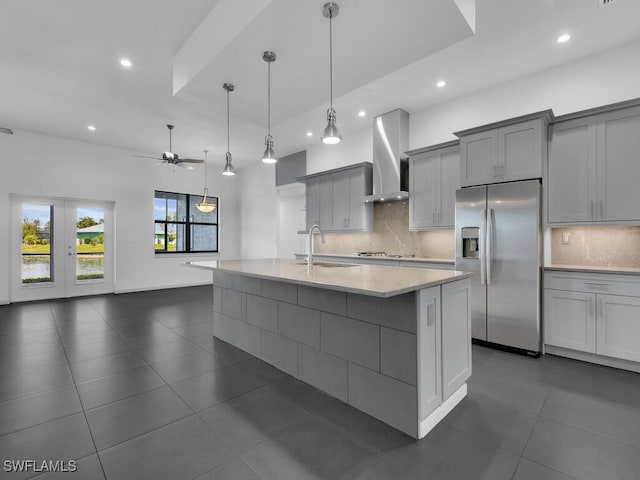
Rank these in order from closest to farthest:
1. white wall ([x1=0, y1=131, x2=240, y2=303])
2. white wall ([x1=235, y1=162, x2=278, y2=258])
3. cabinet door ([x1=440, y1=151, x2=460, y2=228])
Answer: cabinet door ([x1=440, y1=151, x2=460, y2=228]), white wall ([x1=0, y1=131, x2=240, y2=303]), white wall ([x1=235, y1=162, x2=278, y2=258])

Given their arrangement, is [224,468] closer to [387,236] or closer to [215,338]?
[215,338]

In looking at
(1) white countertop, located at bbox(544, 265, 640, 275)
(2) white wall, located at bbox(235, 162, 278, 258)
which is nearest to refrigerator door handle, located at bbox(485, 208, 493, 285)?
(1) white countertop, located at bbox(544, 265, 640, 275)

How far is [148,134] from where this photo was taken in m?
5.78

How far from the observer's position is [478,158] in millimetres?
3486

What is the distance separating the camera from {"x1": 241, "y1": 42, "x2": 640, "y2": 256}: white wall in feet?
10.1

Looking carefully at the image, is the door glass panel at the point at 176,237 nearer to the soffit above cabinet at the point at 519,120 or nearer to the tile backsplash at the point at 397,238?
the tile backsplash at the point at 397,238

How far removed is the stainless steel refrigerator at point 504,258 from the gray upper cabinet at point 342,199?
6.01 feet

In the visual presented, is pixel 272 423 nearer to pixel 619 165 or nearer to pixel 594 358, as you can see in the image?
pixel 594 358

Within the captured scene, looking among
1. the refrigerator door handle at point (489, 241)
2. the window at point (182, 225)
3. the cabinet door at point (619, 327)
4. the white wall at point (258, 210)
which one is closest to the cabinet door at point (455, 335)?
the refrigerator door handle at point (489, 241)

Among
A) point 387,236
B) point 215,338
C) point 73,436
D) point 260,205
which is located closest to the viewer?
point 73,436

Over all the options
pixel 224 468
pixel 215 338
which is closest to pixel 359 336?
→ pixel 224 468

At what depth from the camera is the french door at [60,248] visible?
5.70 metres

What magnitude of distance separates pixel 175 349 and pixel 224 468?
2005 mm

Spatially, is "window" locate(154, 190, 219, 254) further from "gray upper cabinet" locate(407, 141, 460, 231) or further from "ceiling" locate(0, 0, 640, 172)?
"gray upper cabinet" locate(407, 141, 460, 231)
